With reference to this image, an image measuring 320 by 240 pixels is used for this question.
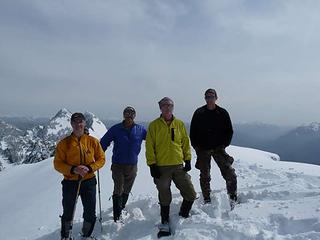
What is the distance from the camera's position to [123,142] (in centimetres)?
845

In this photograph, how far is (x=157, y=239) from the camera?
7.11 metres

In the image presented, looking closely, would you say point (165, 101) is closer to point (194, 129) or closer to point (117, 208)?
point (194, 129)

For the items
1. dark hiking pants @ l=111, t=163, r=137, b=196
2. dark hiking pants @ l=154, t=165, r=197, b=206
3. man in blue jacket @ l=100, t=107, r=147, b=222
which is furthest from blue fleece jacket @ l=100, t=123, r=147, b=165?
dark hiking pants @ l=154, t=165, r=197, b=206

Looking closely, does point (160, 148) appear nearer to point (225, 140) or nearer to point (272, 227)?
point (225, 140)

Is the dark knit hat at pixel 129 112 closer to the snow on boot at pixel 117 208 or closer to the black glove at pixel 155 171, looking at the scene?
the black glove at pixel 155 171

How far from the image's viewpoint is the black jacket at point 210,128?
28.1ft

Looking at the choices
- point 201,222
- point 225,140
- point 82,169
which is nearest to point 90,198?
point 82,169

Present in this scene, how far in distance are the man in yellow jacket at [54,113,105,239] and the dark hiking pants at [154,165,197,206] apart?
3.83 feet

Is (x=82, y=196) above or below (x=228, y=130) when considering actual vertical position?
below

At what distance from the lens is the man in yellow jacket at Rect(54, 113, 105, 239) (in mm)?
6977

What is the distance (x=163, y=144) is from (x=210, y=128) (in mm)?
1442

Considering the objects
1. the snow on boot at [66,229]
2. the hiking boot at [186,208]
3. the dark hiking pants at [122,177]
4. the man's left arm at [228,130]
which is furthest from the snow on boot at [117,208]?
the man's left arm at [228,130]

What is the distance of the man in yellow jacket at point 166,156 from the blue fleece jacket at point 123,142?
3.24 feet

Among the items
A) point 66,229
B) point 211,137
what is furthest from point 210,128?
point 66,229
